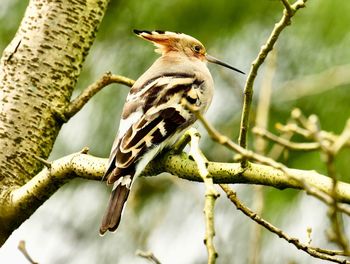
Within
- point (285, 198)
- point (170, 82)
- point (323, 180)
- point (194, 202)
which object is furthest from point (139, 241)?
point (323, 180)

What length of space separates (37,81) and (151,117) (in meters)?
0.43

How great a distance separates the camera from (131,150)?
2924 mm

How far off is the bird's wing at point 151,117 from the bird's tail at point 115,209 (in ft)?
0.23

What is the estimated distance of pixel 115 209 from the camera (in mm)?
2758

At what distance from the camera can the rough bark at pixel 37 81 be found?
2.90 meters

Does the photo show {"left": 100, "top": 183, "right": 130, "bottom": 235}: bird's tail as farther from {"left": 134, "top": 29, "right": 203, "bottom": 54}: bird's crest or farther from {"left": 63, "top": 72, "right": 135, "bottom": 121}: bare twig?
{"left": 134, "top": 29, "right": 203, "bottom": 54}: bird's crest

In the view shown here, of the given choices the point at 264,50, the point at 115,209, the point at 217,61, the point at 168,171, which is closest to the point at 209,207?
the point at 264,50

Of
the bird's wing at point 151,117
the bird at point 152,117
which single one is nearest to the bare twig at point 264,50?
the bird at point 152,117

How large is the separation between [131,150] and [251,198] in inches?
57.2

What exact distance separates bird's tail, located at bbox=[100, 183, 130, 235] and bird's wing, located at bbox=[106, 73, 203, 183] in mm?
71

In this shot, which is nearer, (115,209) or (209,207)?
(209,207)

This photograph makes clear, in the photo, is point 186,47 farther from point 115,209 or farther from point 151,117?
point 115,209

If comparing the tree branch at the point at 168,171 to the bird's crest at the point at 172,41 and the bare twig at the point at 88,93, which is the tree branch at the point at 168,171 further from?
the bird's crest at the point at 172,41

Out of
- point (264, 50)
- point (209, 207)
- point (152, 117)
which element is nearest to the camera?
point (209, 207)
